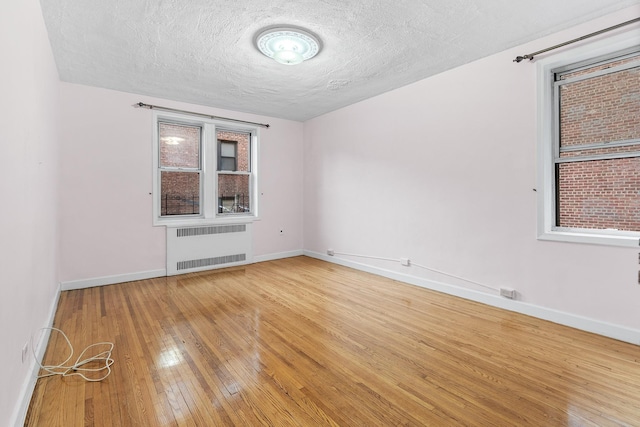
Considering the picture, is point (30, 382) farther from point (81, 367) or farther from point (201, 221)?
point (201, 221)

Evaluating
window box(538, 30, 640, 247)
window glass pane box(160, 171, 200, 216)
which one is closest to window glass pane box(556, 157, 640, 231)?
window box(538, 30, 640, 247)

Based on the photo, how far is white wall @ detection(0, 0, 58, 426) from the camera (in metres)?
1.45

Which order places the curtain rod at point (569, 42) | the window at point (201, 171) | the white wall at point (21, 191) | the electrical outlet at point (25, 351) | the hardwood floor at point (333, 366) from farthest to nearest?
1. the window at point (201, 171)
2. the curtain rod at point (569, 42)
3. the electrical outlet at point (25, 351)
4. the hardwood floor at point (333, 366)
5. the white wall at point (21, 191)

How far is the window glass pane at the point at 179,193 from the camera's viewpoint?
15.6ft

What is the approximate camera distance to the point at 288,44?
2.92 m

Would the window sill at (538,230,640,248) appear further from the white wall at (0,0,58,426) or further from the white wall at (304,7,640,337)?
→ the white wall at (0,0,58,426)

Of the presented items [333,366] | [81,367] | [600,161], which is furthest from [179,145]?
[600,161]

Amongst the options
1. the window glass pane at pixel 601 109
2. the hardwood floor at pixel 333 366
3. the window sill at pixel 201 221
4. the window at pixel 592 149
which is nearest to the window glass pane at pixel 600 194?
the window at pixel 592 149

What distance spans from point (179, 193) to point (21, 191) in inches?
123

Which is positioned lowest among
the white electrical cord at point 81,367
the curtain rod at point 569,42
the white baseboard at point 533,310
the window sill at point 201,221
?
the white electrical cord at point 81,367

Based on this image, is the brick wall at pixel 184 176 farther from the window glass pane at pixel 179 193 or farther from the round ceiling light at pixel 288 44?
the round ceiling light at pixel 288 44

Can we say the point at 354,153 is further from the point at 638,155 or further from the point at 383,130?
the point at 638,155

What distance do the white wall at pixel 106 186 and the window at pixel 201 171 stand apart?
215mm

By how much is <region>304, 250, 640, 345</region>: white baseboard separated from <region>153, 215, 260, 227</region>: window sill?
259 centimetres
